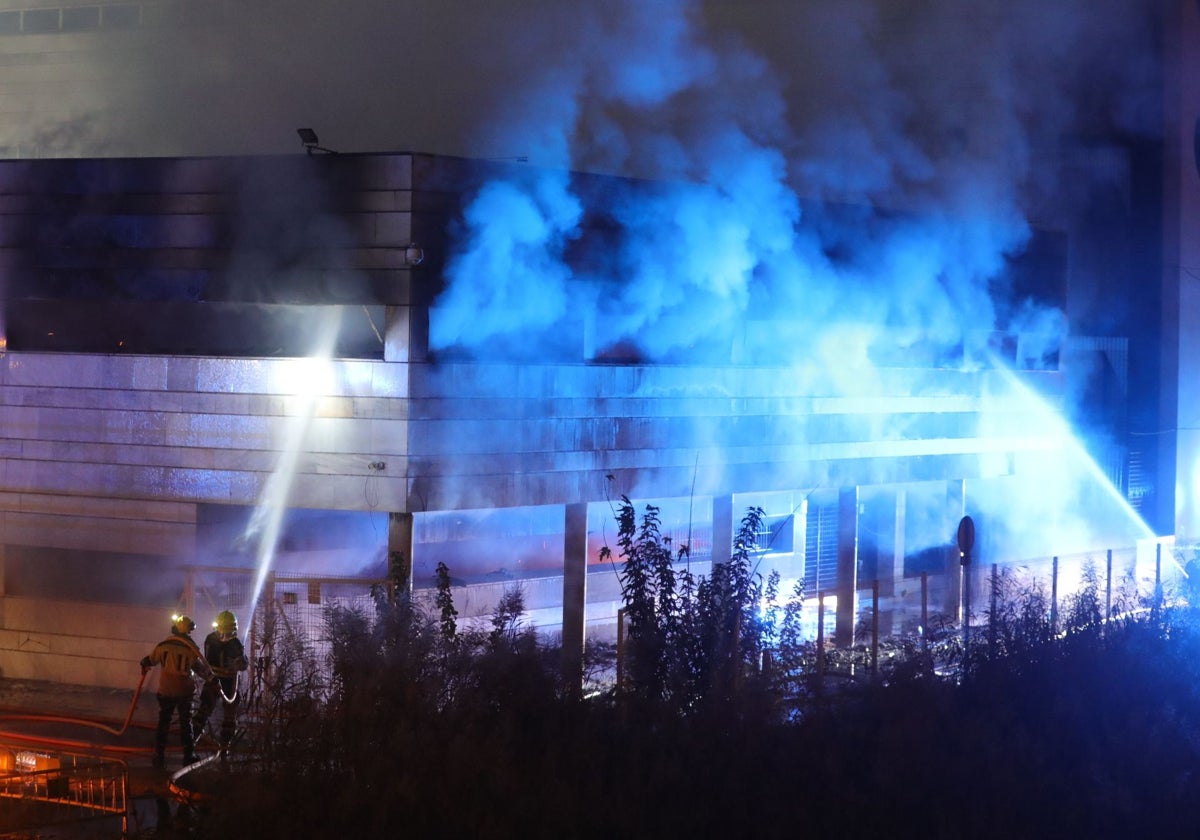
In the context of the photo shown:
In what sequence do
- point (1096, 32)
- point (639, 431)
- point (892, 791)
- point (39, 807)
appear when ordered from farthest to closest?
point (1096, 32) → point (639, 431) → point (39, 807) → point (892, 791)

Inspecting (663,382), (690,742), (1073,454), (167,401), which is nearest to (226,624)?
(167,401)

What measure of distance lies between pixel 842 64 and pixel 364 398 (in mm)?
9226

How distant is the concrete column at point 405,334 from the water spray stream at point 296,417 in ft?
2.02

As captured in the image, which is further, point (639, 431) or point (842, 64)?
point (842, 64)

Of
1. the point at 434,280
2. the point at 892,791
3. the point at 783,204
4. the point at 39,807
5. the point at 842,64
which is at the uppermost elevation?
the point at 842,64

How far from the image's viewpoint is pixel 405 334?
1233cm

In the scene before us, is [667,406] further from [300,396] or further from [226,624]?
[226,624]

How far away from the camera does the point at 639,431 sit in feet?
47.2

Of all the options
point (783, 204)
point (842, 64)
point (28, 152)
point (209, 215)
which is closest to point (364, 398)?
point (209, 215)

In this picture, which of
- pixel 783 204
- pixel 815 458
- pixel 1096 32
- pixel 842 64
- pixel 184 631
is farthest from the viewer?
pixel 1096 32

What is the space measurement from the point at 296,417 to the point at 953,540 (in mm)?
11774

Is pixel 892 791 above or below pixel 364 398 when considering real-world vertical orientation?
below

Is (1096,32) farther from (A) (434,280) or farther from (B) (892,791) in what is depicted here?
(B) (892,791)

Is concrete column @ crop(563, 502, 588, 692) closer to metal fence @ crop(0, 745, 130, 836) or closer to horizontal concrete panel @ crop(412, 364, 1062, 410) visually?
horizontal concrete panel @ crop(412, 364, 1062, 410)
